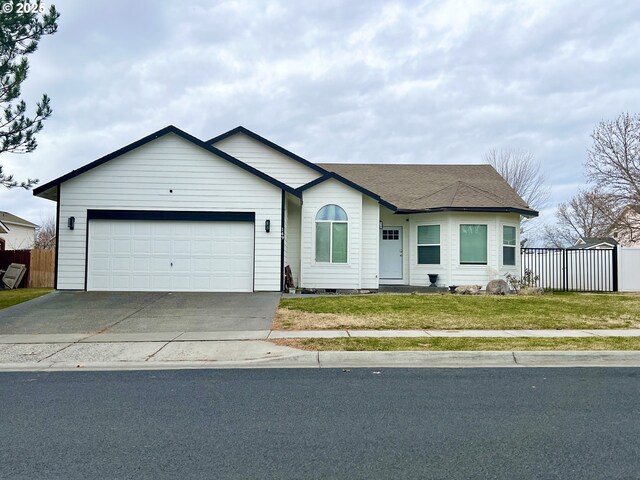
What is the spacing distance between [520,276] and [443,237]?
141 inches

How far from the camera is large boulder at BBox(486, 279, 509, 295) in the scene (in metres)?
17.0

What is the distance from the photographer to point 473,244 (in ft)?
59.9

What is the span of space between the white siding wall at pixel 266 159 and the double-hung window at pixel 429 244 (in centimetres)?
467

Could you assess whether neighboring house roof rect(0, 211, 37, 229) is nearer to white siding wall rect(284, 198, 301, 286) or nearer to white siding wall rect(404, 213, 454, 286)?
white siding wall rect(284, 198, 301, 286)

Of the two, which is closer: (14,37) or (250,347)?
(250,347)

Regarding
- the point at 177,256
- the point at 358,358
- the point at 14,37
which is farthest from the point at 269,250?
the point at 14,37

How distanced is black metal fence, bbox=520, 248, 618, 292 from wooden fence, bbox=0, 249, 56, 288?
22.3 metres

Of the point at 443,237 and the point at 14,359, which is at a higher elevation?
the point at 443,237

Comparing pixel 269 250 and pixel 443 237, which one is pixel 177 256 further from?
pixel 443 237

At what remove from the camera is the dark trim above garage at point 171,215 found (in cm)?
1540

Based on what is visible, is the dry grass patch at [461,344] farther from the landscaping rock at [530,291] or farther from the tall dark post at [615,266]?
the tall dark post at [615,266]

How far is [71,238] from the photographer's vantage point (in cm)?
1524

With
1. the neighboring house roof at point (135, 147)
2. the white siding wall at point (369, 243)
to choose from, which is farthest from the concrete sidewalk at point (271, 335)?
the white siding wall at point (369, 243)

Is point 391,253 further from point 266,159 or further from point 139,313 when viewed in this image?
point 139,313
